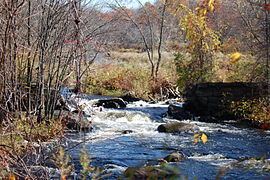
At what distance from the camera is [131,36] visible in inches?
1609

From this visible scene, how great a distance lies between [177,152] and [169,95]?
10849 mm

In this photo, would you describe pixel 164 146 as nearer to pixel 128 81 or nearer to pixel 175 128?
pixel 175 128

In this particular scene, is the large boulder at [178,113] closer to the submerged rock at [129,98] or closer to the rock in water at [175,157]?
the submerged rock at [129,98]

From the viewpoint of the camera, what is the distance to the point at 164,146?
11461 millimetres

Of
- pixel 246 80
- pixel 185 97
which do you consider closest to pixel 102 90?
pixel 185 97

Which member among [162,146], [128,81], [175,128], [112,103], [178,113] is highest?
[128,81]

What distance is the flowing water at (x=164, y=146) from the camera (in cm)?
909

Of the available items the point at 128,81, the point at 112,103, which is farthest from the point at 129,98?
the point at 128,81

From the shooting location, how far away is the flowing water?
29.8ft

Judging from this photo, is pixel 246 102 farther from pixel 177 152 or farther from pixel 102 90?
pixel 102 90

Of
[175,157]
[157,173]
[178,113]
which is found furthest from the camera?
[178,113]

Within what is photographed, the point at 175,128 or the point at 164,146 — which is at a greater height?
the point at 175,128

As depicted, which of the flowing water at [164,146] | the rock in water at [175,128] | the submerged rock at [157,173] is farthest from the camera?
the rock in water at [175,128]

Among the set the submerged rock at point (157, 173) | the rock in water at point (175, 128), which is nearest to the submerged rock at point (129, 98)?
the rock in water at point (175, 128)
